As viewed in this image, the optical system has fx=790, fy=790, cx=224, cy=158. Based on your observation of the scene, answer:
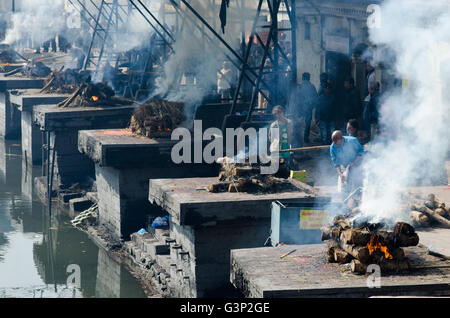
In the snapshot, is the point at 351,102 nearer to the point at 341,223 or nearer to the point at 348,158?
the point at 348,158

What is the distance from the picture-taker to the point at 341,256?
27.6 ft

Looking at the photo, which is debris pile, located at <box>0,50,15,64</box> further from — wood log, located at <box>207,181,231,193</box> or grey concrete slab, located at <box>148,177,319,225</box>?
grey concrete slab, located at <box>148,177,319,225</box>

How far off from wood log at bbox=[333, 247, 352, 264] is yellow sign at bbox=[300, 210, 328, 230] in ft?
5.38

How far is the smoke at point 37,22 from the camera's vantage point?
49000 mm

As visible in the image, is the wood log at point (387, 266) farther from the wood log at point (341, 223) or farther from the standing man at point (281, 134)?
the standing man at point (281, 134)

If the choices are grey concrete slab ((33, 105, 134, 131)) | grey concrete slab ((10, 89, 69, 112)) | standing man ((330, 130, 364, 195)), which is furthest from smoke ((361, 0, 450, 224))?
grey concrete slab ((10, 89, 69, 112))

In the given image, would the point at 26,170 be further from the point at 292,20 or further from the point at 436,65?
the point at 436,65

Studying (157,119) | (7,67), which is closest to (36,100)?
(157,119)

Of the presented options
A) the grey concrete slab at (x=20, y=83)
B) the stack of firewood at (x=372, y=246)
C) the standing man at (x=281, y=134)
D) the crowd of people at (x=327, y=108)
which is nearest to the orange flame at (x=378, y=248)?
the stack of firewood at (x=372, y=246)

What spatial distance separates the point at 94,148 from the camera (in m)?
15.8

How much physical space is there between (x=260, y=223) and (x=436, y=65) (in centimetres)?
371

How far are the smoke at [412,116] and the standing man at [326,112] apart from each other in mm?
2408

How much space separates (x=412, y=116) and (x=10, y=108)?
1898 cm
